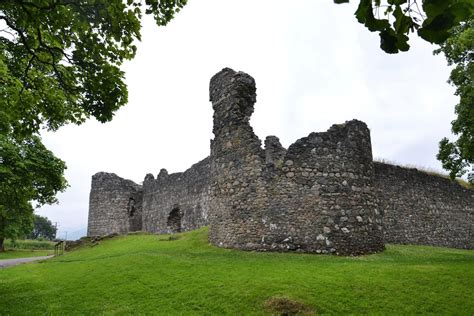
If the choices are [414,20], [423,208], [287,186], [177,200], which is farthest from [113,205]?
[414,20]

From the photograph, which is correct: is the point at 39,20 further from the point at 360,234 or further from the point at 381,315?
the point at 360,234

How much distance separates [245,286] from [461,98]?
987 cm

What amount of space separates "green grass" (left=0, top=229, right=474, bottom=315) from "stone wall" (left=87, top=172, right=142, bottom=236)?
68.1 ft

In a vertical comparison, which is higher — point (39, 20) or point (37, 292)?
point (39, 20)

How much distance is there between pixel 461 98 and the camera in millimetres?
13367

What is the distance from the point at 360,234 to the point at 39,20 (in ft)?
37.3

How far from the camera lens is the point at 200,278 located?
10.2 m

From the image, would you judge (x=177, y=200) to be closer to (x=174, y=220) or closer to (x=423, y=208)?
(x=174, y=220)

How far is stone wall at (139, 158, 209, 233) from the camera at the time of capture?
2478 cm

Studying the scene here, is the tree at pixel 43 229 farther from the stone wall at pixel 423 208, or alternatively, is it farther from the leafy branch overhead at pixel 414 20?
the leafy branch overhead at pixel 414 20

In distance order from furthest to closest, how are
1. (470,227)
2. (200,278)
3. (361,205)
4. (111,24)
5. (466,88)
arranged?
(470,227) < (361,205) < (466,88) < (200,278) < (111,24)

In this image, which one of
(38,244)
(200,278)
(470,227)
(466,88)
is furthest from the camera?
(38,244)

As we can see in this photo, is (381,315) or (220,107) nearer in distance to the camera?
(381,315)

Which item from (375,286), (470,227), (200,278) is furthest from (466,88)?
(470,227)
